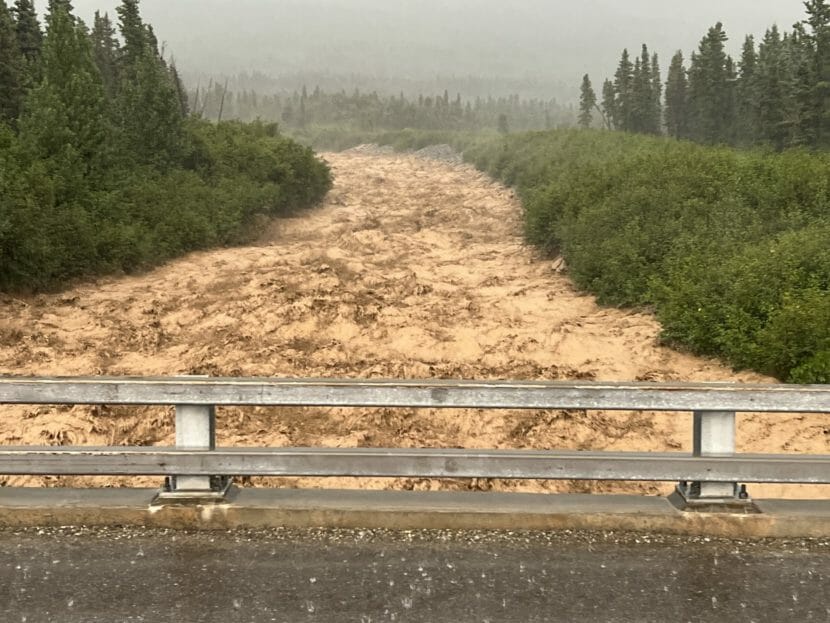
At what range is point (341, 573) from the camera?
393cm

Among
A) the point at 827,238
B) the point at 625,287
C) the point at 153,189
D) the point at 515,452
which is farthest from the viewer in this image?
the point at 153,189

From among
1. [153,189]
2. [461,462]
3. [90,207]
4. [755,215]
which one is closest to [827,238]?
[755,215]

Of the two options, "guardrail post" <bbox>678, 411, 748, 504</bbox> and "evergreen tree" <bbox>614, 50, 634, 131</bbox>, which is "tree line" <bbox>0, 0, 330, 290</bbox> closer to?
"guardrail post" <bbox>678, 411, 748, 504</bbox>

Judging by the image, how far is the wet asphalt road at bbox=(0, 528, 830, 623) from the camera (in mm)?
3578

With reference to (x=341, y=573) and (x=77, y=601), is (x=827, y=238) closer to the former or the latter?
(x=341, y=573)

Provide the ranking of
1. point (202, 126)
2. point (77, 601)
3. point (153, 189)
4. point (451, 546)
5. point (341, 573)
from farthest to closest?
point (202, 126)
point (153, 189)
point (451, 546)
point (341, 573)
point (77, 601)

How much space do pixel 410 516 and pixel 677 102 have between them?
95958mm

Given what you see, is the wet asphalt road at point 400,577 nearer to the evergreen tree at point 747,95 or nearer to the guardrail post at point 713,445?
the guardrail post at point 713,445

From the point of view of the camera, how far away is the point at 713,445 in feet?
14.5

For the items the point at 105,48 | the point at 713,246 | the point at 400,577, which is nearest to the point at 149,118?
the point at 713,246

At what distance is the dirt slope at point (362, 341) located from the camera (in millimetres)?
10406

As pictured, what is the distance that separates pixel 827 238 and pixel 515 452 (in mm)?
11763

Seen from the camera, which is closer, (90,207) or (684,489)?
(684,489)

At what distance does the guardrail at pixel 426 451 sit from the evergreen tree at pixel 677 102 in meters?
91.0
